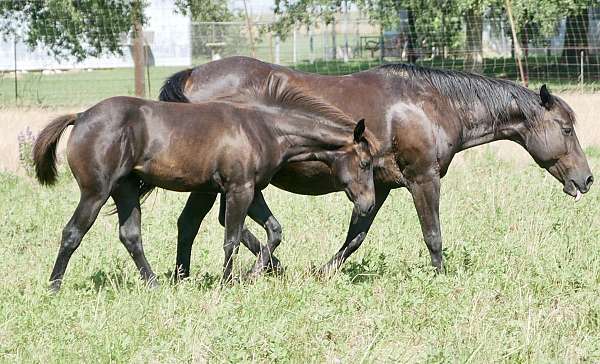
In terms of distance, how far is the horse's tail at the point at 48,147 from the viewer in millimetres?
6230

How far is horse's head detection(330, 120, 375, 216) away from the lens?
6.64 m

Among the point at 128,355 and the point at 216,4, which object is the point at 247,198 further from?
the point at 216,4

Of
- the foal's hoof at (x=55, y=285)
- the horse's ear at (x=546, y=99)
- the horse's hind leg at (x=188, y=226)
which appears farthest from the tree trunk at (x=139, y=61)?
the foal's hoof at (x=55, y=285)

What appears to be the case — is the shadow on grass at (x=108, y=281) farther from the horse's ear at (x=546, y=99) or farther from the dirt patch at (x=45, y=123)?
the dirt patch at (x=45, y=123)

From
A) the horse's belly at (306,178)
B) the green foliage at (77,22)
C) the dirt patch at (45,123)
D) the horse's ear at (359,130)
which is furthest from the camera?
the green foliage at (77,22)

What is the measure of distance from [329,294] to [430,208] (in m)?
1.48

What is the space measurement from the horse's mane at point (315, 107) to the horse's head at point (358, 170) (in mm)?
64

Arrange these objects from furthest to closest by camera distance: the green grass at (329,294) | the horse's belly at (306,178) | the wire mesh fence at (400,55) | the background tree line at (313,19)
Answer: the wire mesh fence at (400,55)
the background tree line at (313,19)
the horse's belly at (306,178)
the green grass at (329,294)

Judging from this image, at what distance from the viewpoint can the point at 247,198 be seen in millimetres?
6352

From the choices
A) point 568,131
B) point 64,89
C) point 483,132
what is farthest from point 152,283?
point 64,89

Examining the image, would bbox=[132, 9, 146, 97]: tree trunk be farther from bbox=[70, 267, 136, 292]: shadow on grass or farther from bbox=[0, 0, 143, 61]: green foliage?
bbox=[70, 267, 136, 292]: shadow on grass

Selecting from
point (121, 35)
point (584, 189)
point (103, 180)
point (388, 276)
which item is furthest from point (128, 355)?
point (121, 35)

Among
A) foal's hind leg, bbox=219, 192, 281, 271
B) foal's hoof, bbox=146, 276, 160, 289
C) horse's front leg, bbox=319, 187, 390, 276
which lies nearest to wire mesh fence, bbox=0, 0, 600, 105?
horse's front leg, bbox=319, 187, 390, 276

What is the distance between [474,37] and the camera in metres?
24.9
